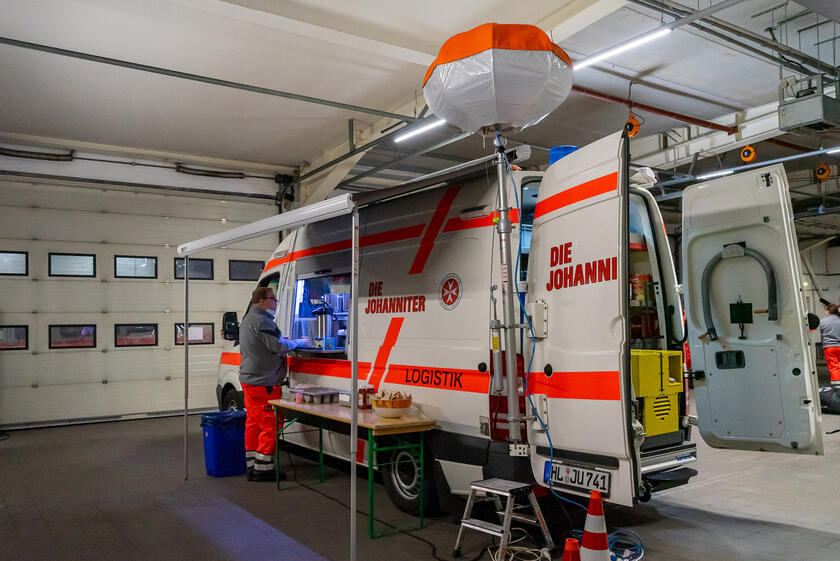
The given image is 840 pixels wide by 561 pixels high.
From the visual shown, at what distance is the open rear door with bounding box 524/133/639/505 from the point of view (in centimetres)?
341

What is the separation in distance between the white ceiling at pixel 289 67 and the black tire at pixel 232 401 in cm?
387

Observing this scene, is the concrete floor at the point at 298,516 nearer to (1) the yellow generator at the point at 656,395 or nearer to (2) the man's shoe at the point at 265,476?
(2) the man's shoe at the point at 265,476

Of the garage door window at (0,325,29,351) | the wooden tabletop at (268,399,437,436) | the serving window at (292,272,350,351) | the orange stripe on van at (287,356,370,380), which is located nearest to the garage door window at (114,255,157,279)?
the garage door window at (0,325,29,351)

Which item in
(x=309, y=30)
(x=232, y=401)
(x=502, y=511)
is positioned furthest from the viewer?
(x=232, y=401)

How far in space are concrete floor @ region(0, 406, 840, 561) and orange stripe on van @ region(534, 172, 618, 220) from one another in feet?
7.07

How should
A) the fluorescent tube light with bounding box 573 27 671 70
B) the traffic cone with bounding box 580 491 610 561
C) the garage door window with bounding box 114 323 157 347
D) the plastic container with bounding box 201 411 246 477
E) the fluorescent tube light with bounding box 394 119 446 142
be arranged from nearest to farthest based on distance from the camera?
the traffic cone with bounding box 580 491 610 561 → the fluorescent tube light with bounding box 573 27 671 70 → the plastic container with bounding box 201 411 246 477 → the fluorescent tube light with bounding box 394 119 446 142 → the garage door window with bounding box 114 323 157 347

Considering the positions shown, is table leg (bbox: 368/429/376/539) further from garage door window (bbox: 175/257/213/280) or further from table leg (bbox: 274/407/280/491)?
garage door window (bbox: 175/257/213/280)

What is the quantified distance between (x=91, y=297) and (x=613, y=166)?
964cm

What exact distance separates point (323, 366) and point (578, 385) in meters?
2.90

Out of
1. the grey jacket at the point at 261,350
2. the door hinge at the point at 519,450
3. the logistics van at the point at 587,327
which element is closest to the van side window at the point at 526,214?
the logistics van at the point at 587,327

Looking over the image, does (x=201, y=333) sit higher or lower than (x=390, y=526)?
higher

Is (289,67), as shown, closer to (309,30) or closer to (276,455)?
(309,30)

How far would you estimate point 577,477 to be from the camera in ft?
11.7

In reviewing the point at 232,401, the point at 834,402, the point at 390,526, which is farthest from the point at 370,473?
the point at 834,402
